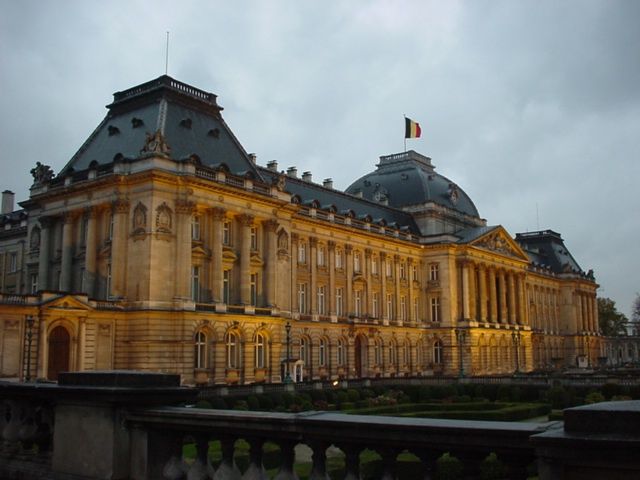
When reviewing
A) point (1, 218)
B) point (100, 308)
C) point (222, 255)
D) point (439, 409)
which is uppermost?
point (1, 218)

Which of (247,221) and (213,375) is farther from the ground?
(247,221)

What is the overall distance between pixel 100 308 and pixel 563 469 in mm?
41780

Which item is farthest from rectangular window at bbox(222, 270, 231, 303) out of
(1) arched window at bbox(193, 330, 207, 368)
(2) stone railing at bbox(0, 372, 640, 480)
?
(2) stone railing at bbox(0, 372, 640, 480)

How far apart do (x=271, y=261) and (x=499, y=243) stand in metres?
44.8

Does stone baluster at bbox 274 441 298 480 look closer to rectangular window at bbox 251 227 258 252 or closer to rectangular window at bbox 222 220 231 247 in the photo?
rectangular window at bbox 222 220 231 247

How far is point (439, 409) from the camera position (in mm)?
44156

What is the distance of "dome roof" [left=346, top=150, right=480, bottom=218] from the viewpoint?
83.5 meters

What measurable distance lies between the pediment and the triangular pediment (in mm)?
49564

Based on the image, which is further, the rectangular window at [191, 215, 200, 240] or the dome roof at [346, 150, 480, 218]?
the dome roof at [346, 150, 480, 218]

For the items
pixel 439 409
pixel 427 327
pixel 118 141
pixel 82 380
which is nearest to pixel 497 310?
pixel 427 327

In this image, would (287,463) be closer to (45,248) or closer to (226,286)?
(226,286)

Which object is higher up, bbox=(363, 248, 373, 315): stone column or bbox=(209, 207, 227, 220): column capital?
bbox=(209, 207, 227, 220): column capital

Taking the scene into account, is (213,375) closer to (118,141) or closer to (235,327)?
(235,327)

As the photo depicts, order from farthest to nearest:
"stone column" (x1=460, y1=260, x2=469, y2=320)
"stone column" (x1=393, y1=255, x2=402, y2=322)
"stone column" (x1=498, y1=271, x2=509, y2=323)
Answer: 1. "stone column" (x1=498, y1=271, x2=509, y2=323)
2. "stone column" (x1=460, y1=260, x2=469, y2=320)
3. "stone column" (x1=393, y1=255, x2=402, y2=322)
